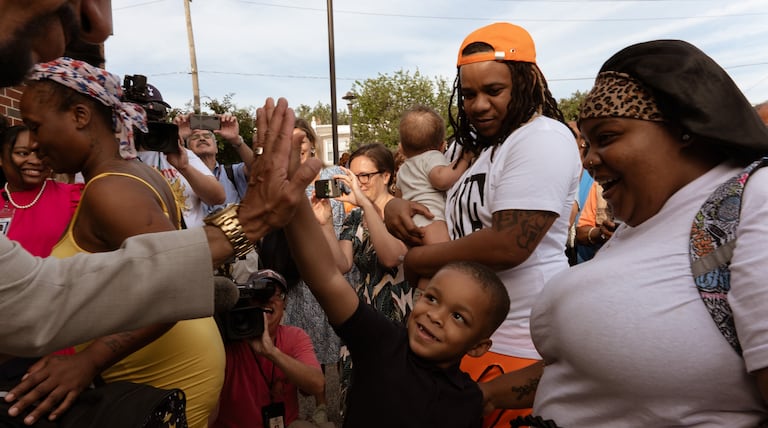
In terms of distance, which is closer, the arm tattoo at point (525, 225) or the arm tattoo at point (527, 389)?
the arm tattoo at point (527, 389)

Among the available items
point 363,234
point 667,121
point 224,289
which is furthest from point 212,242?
point 363,234

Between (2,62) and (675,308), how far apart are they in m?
1.48

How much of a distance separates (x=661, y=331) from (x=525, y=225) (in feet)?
2.72

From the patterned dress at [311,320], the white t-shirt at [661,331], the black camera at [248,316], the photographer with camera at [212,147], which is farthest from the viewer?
the photographer with camera at [212,147]

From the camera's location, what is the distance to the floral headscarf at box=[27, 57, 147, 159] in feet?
6.82

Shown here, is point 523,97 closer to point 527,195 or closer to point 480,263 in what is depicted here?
point 527,195

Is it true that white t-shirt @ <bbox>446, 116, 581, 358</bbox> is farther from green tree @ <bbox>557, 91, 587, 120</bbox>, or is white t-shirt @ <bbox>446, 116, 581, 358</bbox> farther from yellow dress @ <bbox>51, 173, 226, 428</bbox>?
green tree @ <bbox>557, 91, 587, 120</bbox>

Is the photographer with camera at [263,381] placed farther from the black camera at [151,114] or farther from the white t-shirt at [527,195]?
the white t-shirt at [527,195]

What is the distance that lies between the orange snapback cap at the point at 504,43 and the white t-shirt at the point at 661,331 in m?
1.00

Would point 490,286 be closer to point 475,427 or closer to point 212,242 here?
point 475,427

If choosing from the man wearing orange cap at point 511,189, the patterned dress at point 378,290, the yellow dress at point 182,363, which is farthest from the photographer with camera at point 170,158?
the man wearing orange cap at point 511,189

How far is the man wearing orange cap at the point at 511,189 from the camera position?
2098mm

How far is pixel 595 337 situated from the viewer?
1.40m

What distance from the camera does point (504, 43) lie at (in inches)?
90.0
